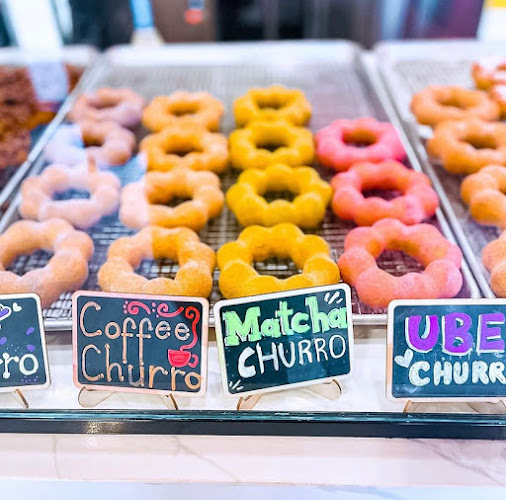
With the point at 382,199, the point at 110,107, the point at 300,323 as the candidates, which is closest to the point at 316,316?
the point at 300,323

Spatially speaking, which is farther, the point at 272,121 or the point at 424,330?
the point at 272,121

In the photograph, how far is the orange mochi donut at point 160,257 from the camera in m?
1.28

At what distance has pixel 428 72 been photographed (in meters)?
2.41

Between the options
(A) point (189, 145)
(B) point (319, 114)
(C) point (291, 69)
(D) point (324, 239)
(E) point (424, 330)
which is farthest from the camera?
(C) point (291, 69)

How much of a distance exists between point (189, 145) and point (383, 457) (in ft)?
4.20

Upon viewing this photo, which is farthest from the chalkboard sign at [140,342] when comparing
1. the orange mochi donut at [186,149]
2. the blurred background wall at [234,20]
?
the blurred background wall at [234,20]

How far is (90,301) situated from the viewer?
1007 mm

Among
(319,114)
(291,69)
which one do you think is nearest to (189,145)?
(319,114)

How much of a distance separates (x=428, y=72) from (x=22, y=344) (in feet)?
6.95

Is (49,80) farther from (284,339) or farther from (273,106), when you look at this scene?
(284,339)

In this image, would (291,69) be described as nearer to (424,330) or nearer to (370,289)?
(370,289)

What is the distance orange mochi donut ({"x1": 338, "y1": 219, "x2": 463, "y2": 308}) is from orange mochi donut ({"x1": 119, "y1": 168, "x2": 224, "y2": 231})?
0.44 metres

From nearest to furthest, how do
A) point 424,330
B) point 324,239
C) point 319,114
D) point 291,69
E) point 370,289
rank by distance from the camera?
point 424,330, point 370,289, point 324,239, point 319,114, point 291,69

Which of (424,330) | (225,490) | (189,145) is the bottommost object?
(225,490)
